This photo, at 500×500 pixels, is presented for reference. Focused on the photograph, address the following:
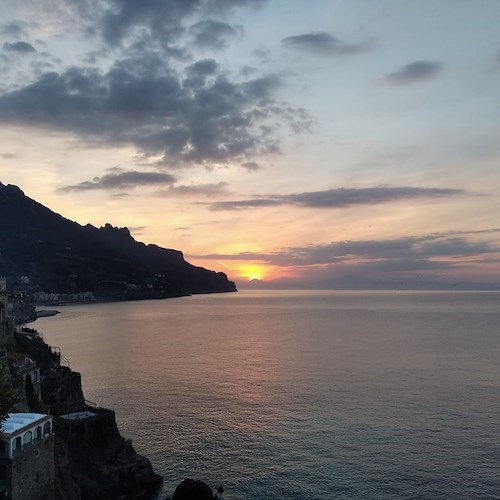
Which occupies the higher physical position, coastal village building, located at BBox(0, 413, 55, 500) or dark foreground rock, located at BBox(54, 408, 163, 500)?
coastal village building, located at BBox(0, 413, 55, 500)

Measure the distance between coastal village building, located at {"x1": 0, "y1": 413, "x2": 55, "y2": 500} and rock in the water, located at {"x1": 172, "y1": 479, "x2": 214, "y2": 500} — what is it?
17.4m

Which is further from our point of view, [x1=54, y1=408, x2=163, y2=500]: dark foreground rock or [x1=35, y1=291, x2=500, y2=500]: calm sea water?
[x1=35, y1=291, x2=500, y2=500]: calm sea water

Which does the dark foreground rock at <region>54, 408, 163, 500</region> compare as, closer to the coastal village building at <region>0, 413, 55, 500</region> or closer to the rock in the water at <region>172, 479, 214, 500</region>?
the rock in the water at <region>172, 479, 214, 500</region>

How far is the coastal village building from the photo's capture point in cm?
4391

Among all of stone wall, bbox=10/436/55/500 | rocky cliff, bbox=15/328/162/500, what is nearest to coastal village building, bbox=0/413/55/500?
stone wall, bbox=10/436/55/500

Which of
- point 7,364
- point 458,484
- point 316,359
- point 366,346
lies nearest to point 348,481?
point 458,484

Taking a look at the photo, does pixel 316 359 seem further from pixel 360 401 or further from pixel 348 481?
pixel 348 481

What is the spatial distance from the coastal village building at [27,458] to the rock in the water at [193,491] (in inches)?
687

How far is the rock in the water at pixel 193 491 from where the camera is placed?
60.8 meters

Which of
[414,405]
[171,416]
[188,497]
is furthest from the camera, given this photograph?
[414,405]

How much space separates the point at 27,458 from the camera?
1821 inches

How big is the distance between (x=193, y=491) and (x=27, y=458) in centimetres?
2323

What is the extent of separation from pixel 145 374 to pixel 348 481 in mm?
80233

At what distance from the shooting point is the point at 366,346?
186m
